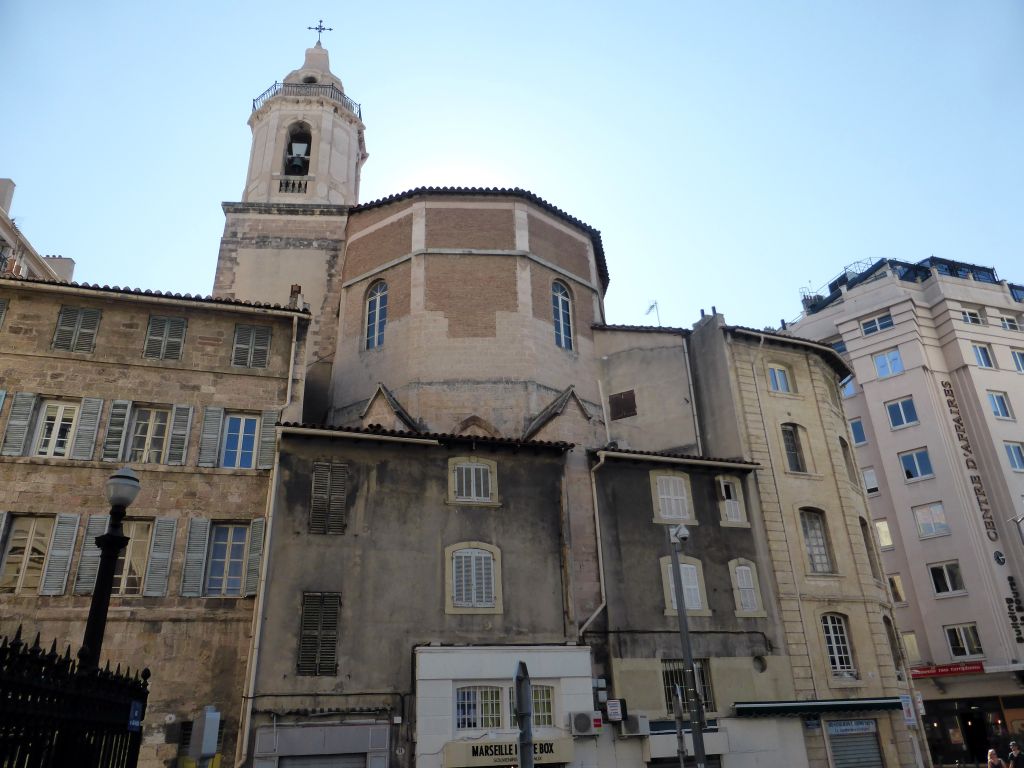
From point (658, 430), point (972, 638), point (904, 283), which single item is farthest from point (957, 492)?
point (658, 430)

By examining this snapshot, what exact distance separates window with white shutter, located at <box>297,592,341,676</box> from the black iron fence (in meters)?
11.1

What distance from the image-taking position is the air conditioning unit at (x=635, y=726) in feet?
64.7

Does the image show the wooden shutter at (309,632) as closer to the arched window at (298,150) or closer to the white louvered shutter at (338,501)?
the white louvered shutter at (338,501)

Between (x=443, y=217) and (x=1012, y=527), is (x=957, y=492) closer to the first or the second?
(x=1012, y=527)

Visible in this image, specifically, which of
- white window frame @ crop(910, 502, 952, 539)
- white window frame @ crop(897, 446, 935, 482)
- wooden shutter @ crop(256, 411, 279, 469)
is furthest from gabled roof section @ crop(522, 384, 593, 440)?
white window frame @ crop(897, 446, 935, 482)

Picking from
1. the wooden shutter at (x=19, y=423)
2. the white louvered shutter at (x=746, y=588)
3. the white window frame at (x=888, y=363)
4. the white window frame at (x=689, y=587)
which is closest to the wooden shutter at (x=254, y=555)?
the wooden shutter at (x=19, y=423)

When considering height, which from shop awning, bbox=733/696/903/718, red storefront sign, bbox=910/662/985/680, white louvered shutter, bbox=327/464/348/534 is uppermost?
white louvered shutter, bbox=327/464/348/534

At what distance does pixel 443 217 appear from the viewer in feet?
93.5

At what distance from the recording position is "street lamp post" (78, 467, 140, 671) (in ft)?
23.3

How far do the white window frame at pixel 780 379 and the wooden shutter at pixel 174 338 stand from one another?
18.8 meters

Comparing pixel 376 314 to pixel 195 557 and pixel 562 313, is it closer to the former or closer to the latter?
pixel 562 313

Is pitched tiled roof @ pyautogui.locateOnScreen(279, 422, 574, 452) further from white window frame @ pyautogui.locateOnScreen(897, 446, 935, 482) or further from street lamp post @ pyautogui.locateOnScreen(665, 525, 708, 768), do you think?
white window frame @ pyautogui.locateOnScreen(897, 446, 935, 482)

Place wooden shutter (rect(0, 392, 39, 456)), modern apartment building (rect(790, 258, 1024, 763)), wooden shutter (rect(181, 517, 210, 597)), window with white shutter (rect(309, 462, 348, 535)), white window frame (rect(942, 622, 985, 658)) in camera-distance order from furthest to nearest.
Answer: white window frame (rect(942, 622, 985, 658)) < modern apartment building (rect(790, 258, 1024, 763)) < window with white shutter (rect(309, 462, 348, 535)) < wooden shutter (rect(0, 392, 39, 456)) < wooden shutter (rect(181, 517, 210, 597))

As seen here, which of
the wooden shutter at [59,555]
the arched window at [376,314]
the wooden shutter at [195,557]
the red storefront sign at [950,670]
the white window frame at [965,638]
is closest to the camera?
the wooden shutter at [59,555]
